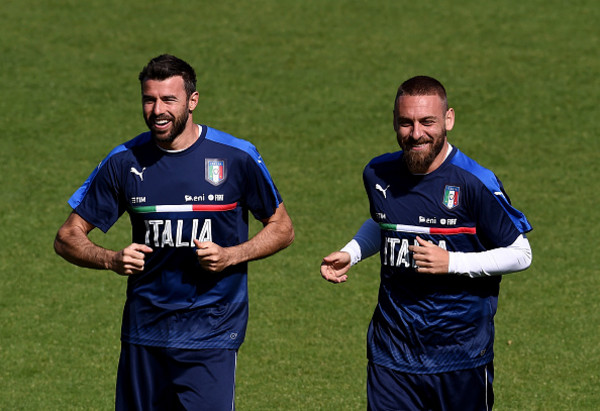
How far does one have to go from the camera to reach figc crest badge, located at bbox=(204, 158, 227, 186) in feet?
19.2

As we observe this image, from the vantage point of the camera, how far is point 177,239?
229 inches

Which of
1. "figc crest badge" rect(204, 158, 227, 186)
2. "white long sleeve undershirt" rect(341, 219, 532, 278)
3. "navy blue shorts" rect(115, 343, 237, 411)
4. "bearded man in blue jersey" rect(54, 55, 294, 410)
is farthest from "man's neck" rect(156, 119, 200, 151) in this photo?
"white long sleeve undershirt" rect(341, 219, 532, 278)

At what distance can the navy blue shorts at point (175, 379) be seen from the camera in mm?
5859

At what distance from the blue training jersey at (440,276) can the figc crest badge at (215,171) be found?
832mm

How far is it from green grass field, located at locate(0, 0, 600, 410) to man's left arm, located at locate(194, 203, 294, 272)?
2465 mm

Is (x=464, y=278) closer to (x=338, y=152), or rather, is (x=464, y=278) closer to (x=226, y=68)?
(x=338, y=152)

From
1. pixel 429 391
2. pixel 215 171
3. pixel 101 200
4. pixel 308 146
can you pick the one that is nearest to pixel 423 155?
pixel 215 171

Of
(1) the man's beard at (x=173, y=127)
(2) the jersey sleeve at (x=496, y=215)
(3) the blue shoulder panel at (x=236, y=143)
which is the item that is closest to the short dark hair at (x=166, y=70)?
(1) the man's beard at (x=173, y=127)

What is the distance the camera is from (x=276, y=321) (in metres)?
9.74

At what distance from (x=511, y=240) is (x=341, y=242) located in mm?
5960

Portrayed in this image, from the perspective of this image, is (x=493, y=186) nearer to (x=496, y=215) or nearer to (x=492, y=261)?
(x=496, y=215)

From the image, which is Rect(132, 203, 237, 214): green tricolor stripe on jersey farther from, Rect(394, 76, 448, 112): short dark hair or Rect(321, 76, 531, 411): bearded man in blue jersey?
Rect(394, 76, 448, 112): short dark hair

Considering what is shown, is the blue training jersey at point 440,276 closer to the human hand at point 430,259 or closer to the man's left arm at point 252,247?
the human hand at point 430,259

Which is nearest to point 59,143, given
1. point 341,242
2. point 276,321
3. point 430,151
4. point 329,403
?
point 341,242
